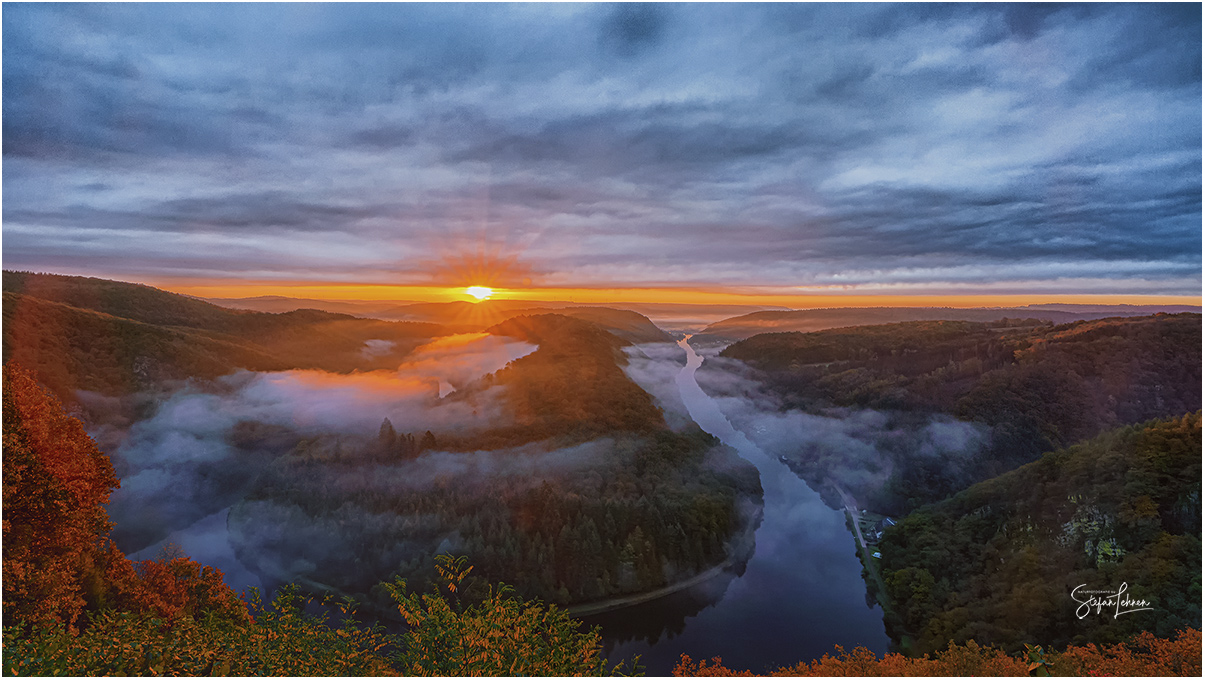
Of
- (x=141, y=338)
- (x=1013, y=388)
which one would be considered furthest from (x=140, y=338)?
(x=1013, y=388)

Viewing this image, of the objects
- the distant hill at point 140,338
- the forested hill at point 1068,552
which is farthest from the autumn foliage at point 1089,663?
the distant hill at point 140,338

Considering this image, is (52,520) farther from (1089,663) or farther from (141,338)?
(141,338)

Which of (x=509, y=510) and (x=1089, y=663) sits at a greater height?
(x=1089, y=663)

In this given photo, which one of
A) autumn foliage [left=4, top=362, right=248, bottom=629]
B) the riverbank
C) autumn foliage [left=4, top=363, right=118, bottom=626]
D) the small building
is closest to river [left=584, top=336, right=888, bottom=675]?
the riverbank

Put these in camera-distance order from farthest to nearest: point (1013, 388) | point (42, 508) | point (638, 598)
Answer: point (1013, 388)
point (638, 598)
point (42, 508)

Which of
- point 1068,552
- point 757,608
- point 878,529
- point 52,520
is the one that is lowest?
point 757,608

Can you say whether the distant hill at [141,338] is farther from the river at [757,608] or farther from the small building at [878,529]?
the small building at [878,529]

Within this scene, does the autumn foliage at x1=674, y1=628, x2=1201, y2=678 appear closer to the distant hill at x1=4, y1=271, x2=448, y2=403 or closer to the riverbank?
the riverbank
